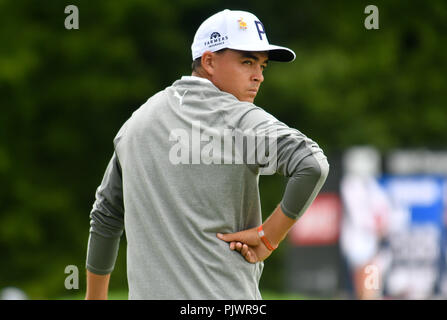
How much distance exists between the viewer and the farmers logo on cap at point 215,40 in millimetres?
3229

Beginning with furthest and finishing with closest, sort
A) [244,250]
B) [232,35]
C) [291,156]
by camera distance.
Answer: [232,35], [244,250], [291,156]

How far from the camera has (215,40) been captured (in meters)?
3.25

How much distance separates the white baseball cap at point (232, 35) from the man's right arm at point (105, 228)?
1.87ft

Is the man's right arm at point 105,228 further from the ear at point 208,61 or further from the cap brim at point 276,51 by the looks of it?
the cap brim at point 276,51

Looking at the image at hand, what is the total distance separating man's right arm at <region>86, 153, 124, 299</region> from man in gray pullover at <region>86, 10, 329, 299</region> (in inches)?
8.7

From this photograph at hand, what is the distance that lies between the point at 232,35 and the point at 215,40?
0.07m

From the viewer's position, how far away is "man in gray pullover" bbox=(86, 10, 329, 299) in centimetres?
298

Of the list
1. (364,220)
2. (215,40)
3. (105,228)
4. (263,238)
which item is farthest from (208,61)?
(364,220)

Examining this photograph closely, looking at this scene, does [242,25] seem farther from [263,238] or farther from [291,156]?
[263,238]

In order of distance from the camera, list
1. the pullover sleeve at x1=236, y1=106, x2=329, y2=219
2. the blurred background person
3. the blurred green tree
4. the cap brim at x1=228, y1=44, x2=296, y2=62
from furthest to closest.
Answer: the blurred green tree, the blurred background person, the cap brim at x1=228, y1=44, x2=296, y2=62, the pullover sleeve at x1=236, y1=106, x2=329, y2=219
